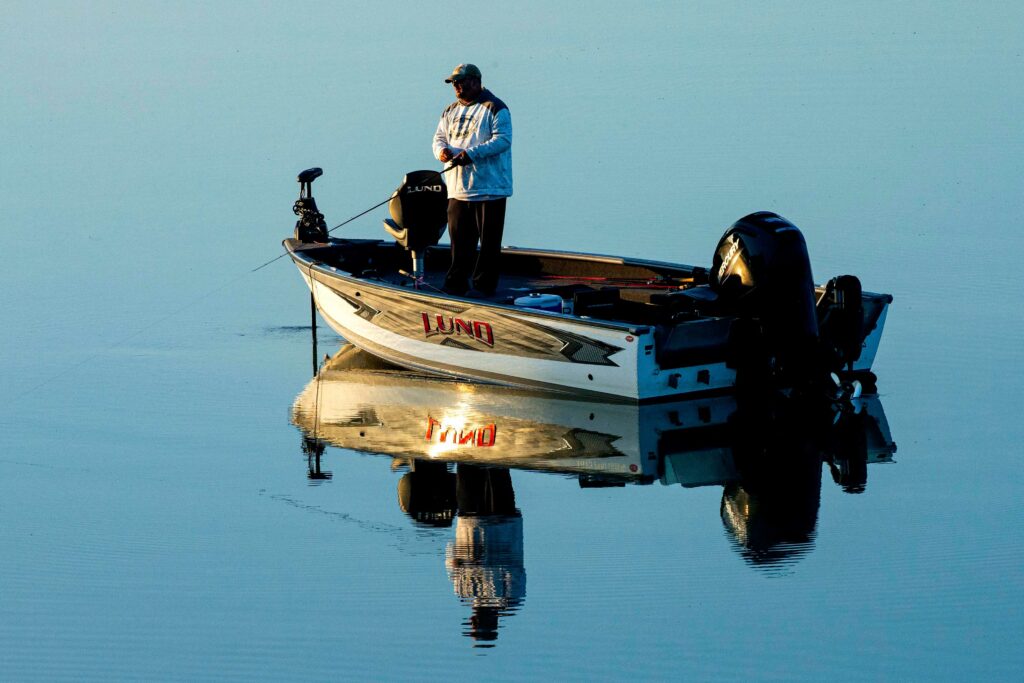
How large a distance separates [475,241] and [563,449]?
248 cm

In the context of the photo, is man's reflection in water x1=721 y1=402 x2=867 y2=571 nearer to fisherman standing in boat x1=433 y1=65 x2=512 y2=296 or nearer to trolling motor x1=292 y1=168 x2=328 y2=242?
fisherman standing in boat x1=433 y1=65 x2=512 y2=296

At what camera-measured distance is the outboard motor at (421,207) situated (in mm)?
12867

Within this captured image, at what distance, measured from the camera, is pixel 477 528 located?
8977 mm

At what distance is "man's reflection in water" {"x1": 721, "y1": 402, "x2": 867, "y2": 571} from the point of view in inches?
341

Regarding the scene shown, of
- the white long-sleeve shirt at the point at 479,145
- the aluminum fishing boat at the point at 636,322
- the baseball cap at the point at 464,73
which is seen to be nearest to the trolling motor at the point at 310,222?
the aluminum fishing boat at the point at 636,322

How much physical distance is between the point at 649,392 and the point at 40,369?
4.15 m

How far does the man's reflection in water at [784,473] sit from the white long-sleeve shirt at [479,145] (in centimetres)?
230

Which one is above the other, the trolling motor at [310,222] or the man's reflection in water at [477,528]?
the trolling motor at [310,222]

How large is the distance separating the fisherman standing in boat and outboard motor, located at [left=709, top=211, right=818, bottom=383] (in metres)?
1.72

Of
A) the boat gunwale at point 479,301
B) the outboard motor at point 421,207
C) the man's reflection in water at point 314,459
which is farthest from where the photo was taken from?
the outboard motor at point 421,207

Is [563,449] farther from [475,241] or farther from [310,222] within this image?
[310,222]

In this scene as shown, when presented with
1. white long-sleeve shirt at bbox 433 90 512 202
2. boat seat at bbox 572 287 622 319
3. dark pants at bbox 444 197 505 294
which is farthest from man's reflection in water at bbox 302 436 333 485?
white long-sleeve shirt at bbox 433 90 512 202

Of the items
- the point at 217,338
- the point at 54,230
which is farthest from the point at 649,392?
the point at 54,230

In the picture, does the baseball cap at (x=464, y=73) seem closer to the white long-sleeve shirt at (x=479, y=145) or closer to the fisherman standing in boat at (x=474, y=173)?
the fisherman standing in boat at (x=474, y=173)
